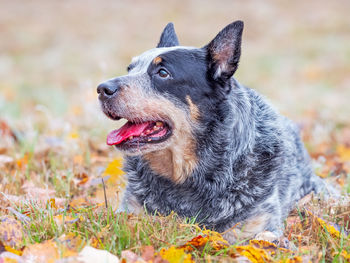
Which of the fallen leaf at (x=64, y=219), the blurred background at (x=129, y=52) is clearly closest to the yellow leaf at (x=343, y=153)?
the blurred background at (x=129, y=52)

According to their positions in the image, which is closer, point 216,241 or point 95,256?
point 95,256

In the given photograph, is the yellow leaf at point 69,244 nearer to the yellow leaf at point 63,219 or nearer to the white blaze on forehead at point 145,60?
the yellow leaf at point 63,219

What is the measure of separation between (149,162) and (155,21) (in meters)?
19.6

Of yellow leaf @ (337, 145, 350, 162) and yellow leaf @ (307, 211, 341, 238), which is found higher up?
yellow leaf @ (307, 211, 341, 238)

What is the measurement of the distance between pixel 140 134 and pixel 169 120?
24 centimetres

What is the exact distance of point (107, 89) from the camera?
299 cm

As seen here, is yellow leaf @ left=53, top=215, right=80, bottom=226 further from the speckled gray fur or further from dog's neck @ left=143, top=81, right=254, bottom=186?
dog's neck @ left=143, top=81, right=254, bottom=186

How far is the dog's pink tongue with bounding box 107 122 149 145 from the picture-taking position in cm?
309

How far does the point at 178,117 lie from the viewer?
3.05 meters

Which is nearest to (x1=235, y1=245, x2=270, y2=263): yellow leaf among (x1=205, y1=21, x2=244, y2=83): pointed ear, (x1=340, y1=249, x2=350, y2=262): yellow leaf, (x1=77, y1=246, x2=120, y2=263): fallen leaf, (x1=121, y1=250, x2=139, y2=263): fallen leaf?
(x1=340, y1=249, x2=350, y2=262): yellow leaf

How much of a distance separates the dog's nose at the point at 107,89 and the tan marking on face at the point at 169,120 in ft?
0.17

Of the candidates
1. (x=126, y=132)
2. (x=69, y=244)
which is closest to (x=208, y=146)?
(x=126, y=132)

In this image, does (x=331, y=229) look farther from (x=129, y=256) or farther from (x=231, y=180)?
(x=129, y=256)

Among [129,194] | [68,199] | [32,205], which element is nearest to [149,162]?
[129,194]
